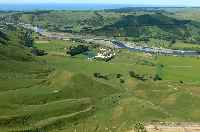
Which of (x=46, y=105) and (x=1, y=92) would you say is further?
(x=1, y=92)

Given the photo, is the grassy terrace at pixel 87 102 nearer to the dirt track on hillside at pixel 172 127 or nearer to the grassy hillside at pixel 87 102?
the grassy hillside at pixel 87 102

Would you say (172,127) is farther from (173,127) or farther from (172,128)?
(172,128)

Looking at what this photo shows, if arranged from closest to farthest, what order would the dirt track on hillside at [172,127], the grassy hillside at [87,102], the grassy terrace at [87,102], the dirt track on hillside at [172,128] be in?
the dirt track on hillside at [172,128]
the dirt track on hillside at [172,127]
the grassy hillside at [87,102]
the grassy terrace at [87,102]

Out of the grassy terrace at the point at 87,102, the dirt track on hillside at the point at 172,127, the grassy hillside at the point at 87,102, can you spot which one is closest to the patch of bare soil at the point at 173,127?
the dirt track on hillside at the point at 172,127

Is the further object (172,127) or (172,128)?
(172,127)

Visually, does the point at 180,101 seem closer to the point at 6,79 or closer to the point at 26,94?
the point at 26,94

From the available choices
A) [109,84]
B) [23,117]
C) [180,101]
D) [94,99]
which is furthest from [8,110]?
[180,101]

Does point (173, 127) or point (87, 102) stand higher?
point (87, 102)

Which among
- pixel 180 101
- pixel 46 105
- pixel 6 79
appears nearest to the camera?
pixel 46 105

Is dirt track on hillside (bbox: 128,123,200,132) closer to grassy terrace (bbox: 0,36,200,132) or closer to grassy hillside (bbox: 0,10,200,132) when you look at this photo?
grassy hillside (bbox: 0,10,200,132)

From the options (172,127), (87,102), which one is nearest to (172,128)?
(172,127)

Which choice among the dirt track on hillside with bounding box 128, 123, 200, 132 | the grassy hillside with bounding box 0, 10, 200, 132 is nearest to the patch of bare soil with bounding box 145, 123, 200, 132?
the dirt track on hillside with bounding box 128, 123, 200, 132
